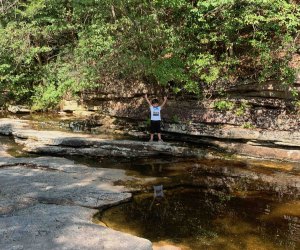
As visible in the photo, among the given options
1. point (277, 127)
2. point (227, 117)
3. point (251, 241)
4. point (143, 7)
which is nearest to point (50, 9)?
point (143, 7)

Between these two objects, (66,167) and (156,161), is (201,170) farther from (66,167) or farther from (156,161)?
(66,167)

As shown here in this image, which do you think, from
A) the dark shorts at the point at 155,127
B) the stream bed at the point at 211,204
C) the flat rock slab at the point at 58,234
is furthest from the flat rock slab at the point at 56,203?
the dark shorts at the point at 155,127

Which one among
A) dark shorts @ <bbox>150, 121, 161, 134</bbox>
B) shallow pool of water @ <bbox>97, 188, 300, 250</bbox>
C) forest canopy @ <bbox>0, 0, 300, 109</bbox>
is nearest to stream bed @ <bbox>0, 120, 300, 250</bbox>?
shallow pool of water @ <bbox>97, 188, 300, 250</bbox>

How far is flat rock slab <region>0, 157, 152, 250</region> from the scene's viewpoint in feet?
21.2

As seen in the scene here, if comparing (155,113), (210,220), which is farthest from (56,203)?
(155,113)

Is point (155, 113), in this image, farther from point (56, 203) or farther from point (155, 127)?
point (56, 203)

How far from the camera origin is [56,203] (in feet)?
27.9

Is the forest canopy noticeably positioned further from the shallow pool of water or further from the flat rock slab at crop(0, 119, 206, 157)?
the shallow pool of water

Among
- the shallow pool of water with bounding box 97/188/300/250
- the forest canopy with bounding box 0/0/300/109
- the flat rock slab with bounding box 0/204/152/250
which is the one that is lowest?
the shallow pool of water with bounding box 97/188/300/250

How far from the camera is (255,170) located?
38.9 feet

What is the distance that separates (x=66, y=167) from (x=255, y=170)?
5.98 meters

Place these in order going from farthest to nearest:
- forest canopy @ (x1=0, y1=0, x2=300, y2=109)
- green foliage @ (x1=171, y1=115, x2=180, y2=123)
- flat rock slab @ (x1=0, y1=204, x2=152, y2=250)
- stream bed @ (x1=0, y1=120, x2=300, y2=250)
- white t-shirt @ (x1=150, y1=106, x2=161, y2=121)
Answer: green foliage @ (x1=171, y1=115, x2=180, y2=123) < white t-shirt @ (x1=150, y1=106, x2=161, y2=121) < forest canopy @ (x1=0, y1=0, x2=300, y2=109) < stream bed @ (x1=0, y1=120, x2=300, y2=250) < flat rock slab @ (x1=0, y1=204, x2=152, y2=250)

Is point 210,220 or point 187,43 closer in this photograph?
point 210,220

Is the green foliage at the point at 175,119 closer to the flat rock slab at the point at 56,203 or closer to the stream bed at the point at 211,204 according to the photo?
the stream bed at the point at 211,204
